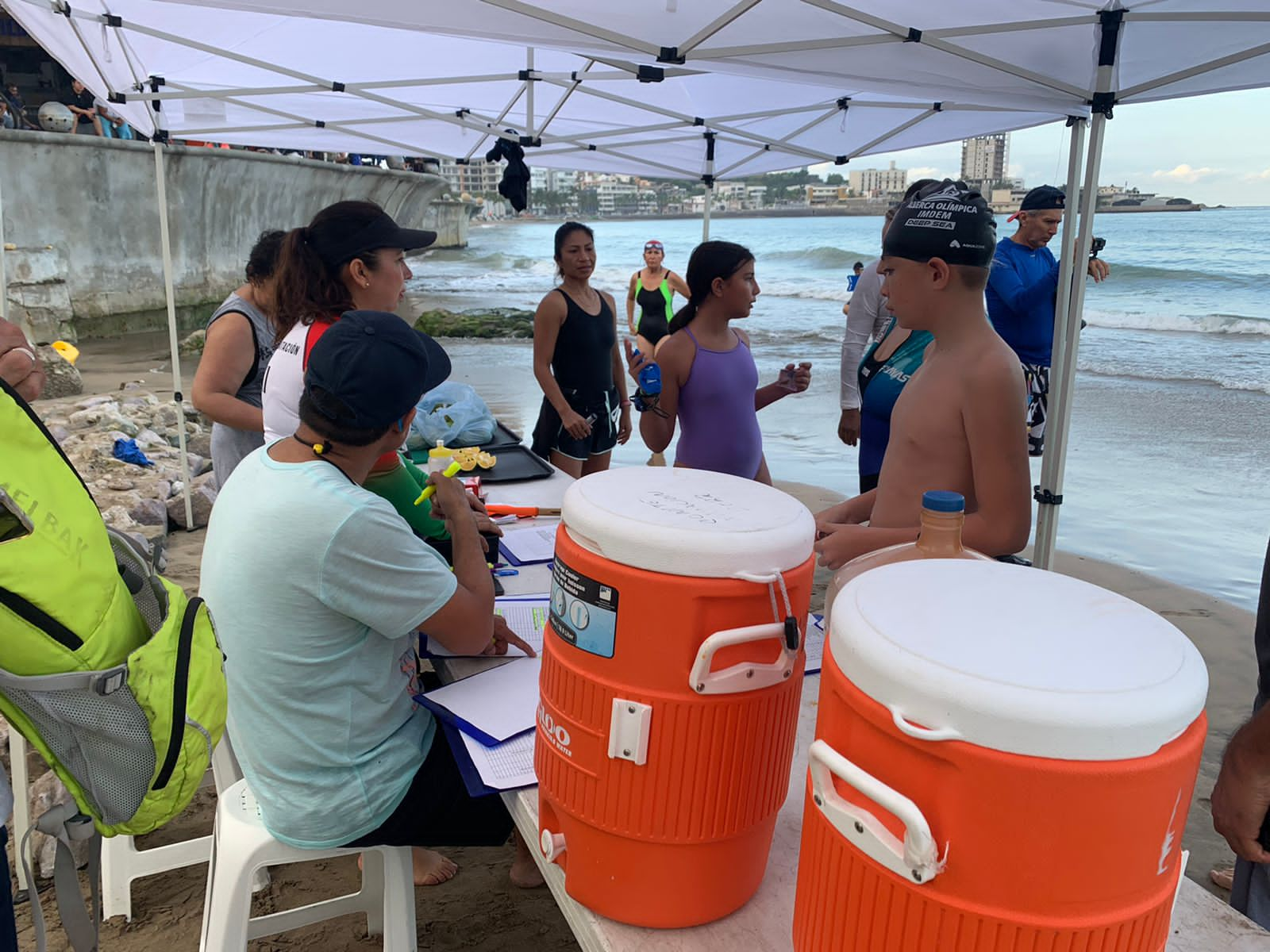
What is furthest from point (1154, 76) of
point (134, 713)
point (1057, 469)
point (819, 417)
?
point (819, 417)

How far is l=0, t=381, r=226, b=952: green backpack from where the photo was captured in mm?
1062

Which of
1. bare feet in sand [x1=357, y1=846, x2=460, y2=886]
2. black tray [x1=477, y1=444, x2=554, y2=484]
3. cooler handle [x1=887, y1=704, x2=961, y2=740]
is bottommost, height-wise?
bare feet in sand [x1=357, y1=846, x2=460, y2=886]

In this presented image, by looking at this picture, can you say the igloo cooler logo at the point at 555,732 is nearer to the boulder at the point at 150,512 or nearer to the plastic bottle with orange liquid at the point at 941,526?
the plastic bottle with orange liquid at the point at 941,526

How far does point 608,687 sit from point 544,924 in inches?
65.6

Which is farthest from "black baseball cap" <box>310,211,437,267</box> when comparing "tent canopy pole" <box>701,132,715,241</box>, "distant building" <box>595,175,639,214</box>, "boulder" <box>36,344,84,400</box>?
"distant building" <box>595,175,639,214</box>

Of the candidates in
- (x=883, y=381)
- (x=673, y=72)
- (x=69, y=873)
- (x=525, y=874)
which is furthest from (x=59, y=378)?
(x=69, y=873)

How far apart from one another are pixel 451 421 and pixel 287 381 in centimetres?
116

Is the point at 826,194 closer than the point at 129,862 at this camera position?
No

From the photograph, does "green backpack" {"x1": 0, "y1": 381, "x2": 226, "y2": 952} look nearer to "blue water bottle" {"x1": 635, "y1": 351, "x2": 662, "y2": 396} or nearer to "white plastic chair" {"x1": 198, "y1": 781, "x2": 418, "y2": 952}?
"white plastic chair" {"x1": 198, "y1": 781, "x2": 418, "y2": 952}

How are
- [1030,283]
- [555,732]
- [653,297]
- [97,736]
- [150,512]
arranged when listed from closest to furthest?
[555,732] → [97,736] → [1030,283] → [150,512] → [653,297]

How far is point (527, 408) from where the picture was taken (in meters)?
9.15

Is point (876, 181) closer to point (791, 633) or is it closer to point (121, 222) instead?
point (121, 222)

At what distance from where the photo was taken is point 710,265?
129 inches

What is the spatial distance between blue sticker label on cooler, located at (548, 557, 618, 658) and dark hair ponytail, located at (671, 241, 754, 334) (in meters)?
2.43
